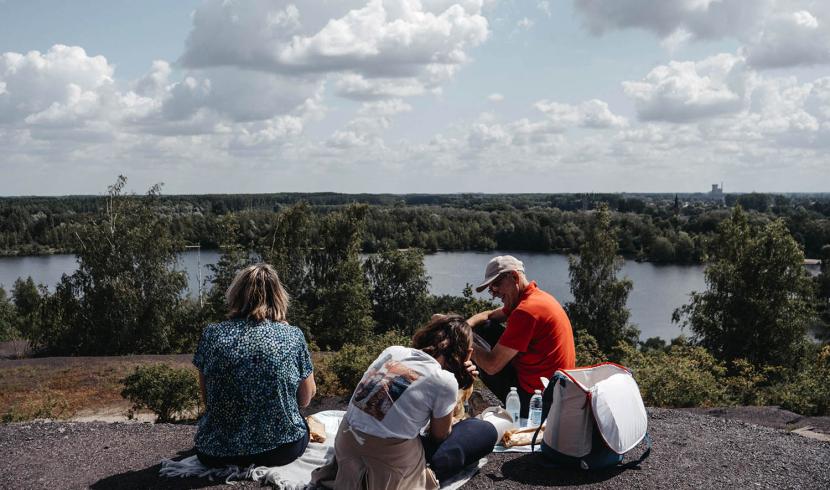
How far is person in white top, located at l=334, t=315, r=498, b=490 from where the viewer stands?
147 inches

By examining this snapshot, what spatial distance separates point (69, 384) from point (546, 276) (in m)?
47.6

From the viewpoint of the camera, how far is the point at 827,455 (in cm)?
561

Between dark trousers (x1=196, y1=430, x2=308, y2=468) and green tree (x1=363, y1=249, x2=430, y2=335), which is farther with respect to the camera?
green tree (x1=363, y1=249, x2=430, y2=335)

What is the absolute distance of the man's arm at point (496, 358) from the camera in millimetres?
5207

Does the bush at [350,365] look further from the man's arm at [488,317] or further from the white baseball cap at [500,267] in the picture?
the white baseball cap at [500,267]

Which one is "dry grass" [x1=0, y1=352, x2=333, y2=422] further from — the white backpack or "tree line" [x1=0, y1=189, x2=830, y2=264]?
"tree line" [x1=0, y1=189, x2=830, y2=264]

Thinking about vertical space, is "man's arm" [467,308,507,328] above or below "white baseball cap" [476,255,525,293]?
below

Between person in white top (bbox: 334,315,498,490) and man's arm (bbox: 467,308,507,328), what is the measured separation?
1.60 m

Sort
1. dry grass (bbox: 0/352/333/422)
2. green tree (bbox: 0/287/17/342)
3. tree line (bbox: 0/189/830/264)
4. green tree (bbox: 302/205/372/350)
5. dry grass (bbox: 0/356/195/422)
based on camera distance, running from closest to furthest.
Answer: dry grass (bbox: 0/352/333/422) → dry grass (bbox: 0/356/195/422) → green tree (bbox: 302/205/372/350) → green tree (bbox: 0/287/17/342) → tree line (bbox: 0/189/830/264)

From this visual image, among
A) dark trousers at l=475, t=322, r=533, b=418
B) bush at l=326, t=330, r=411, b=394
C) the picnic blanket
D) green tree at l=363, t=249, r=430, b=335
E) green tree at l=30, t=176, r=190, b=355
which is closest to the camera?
the picnic blanket

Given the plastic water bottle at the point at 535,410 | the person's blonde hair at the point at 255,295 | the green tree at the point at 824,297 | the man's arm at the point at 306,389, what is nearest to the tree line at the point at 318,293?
the green tree at the point at 824,297

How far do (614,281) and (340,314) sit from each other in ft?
42.8

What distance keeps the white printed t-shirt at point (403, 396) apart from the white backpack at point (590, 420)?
1071mm

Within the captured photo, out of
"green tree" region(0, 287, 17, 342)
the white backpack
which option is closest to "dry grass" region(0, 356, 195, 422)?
the white backpack
